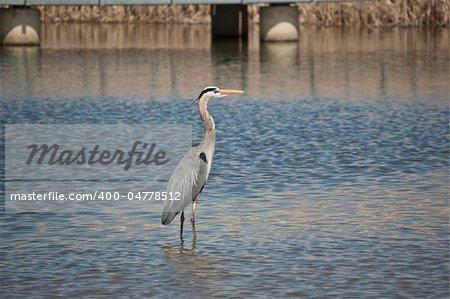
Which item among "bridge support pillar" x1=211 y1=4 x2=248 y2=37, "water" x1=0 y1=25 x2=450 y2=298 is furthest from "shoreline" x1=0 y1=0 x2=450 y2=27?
"water" x1=0 y1=25 x2=450 y2=298

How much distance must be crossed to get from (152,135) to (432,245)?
7.59 meters

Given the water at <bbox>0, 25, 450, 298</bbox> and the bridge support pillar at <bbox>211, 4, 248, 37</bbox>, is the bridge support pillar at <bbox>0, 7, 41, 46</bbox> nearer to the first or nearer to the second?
the water at <bbox>0, 25, 450, 298</bbox>

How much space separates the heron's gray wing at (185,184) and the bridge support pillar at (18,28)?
24486mm

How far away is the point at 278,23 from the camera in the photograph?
3797 cm

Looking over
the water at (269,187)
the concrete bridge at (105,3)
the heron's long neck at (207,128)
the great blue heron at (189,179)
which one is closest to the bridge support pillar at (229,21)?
the concrete bridge at (105,3)

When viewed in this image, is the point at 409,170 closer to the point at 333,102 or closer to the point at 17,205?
the point at 17,205

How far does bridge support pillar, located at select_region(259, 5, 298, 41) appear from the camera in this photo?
37.8m

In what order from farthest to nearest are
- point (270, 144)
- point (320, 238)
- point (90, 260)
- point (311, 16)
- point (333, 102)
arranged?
point (311, 16), point (333, 102), point (270, 144), point (320, 238), point (90, 260)

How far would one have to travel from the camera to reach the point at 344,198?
14.5 meters

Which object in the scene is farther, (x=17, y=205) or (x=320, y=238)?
(x=17, y=205)

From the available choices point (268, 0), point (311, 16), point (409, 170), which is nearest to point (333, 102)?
point (409, 170)

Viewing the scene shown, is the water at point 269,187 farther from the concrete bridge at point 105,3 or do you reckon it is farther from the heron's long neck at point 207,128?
the concrete bridge at point 105,3

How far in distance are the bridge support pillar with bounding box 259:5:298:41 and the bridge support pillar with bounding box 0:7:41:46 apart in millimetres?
6012

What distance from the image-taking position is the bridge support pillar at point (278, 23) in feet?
124
